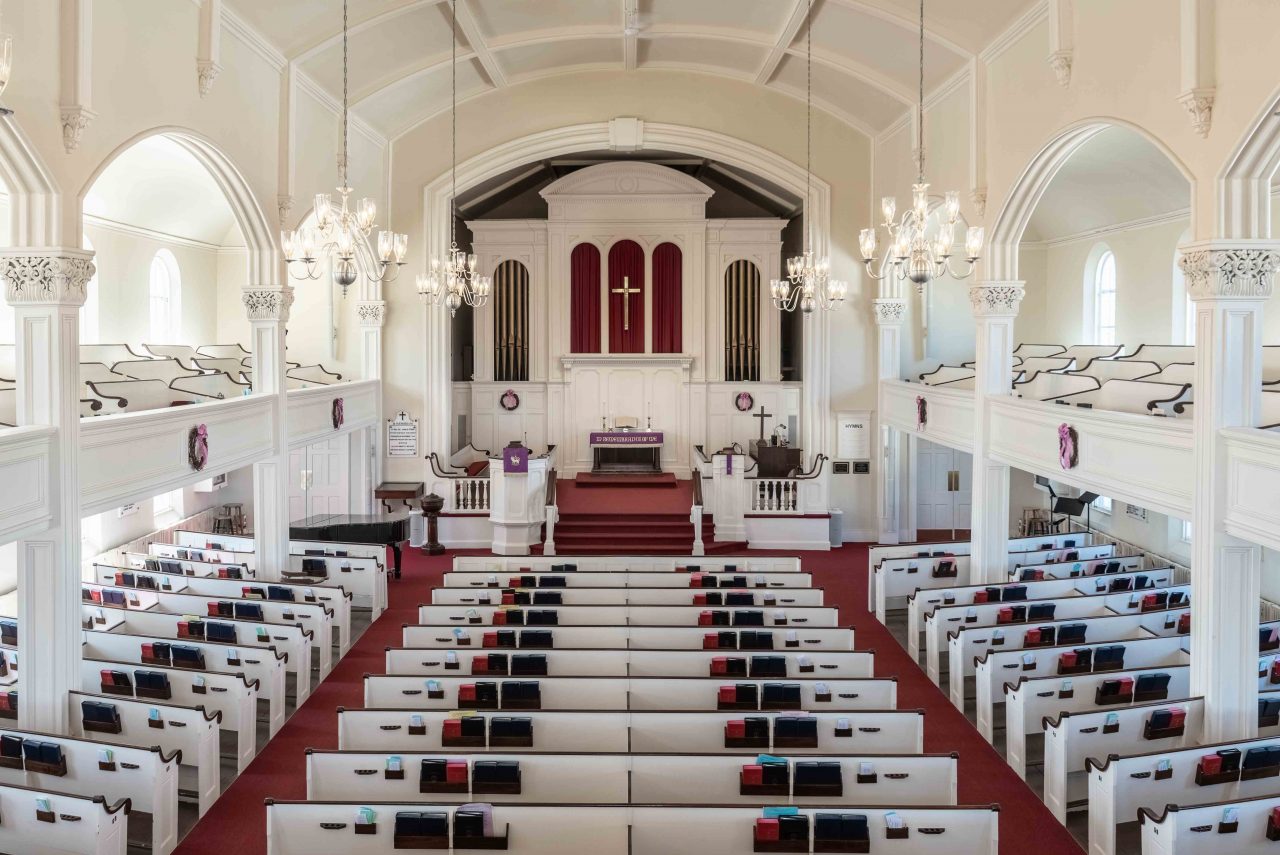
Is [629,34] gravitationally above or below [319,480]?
above

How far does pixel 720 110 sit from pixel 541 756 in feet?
54.7

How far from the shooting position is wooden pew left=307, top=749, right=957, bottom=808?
7492mm

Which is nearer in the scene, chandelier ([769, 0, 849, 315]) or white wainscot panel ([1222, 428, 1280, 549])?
white wainscot panel ([1222, 428, 1280, 549])

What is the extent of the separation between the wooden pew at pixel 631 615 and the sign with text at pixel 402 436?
10187 millimetres

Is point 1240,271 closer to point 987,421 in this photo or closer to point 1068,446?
point 1068,446

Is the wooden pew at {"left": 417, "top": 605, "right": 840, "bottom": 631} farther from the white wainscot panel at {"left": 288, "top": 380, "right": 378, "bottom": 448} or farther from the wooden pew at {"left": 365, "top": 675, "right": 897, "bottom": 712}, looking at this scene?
the white wainscot panel at {"left": 288, "top": 380, "right": 378, "bottom": 448}

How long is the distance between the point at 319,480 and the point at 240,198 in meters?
8.69

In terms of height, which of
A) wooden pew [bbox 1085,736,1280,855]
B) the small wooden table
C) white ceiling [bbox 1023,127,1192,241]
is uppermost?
white ceiling [bbox 1023,127,1192,241]

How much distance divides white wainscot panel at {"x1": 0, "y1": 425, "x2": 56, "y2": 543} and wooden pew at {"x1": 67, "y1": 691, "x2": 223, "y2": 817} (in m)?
1.71

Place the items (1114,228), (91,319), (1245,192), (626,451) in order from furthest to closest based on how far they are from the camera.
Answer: (626,451), (1114,228), (91,319), (1245,192)

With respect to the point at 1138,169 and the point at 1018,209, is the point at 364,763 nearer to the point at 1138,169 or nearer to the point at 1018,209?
the point at 1018,209

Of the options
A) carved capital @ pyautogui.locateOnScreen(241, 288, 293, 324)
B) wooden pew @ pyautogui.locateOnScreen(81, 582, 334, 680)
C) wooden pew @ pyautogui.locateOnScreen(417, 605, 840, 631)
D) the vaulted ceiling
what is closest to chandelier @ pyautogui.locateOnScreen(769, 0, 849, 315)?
the vaulted ceiling

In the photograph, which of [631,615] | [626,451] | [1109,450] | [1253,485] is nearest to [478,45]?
[626,451]

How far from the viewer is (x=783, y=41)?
701 inches
